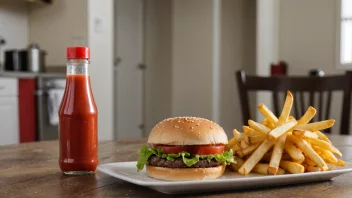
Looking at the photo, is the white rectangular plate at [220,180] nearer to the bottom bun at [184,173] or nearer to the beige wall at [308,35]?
the bottom bun at [184,173]

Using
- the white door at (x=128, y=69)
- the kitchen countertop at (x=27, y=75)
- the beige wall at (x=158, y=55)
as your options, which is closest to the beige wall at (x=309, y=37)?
the beige wall at (x=158, y=55)

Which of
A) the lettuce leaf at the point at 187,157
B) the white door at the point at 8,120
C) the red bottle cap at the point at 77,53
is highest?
the red bottle cap at the point at 77,53

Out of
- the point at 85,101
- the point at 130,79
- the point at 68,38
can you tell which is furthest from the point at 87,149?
the point at 130,79

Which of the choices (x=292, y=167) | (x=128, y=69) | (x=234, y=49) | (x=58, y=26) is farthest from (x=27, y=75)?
(x=292, y=167)

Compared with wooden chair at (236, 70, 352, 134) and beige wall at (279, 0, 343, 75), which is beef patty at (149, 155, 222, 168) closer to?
wooden chair at (236, 70, 352, 134)

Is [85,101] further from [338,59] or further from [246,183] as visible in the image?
[338,59]

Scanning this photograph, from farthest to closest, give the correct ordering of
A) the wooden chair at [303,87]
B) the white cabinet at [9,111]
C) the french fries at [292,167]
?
the white cabinet at [9,111] → the wooden chair at [303,87] → the french fries at [292,167]
